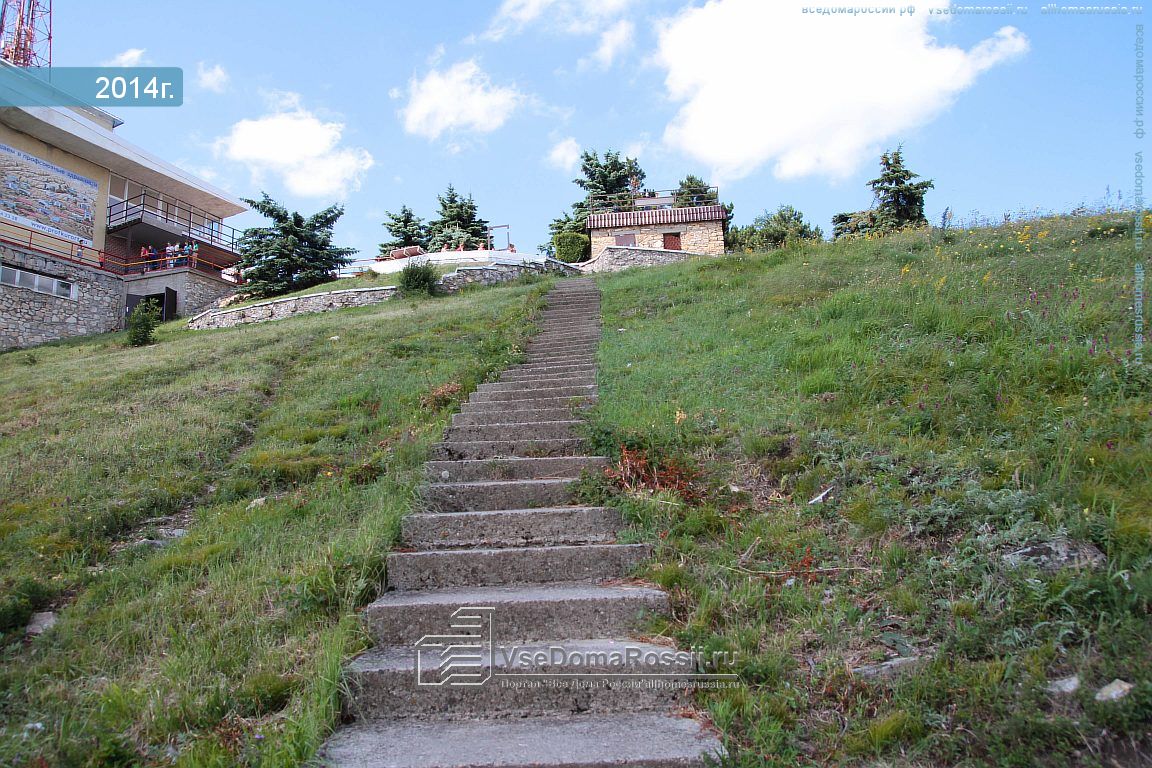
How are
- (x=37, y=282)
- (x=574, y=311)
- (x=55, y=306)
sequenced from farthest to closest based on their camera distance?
(x=55, y=306) → (x=37, y=282) → (x=574, y=311)

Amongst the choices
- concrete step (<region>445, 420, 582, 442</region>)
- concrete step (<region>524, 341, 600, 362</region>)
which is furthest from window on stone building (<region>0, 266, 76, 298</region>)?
concrete step (<region>445, 420, 582, 442</region>)

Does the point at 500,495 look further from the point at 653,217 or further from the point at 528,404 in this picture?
the point at 653,217

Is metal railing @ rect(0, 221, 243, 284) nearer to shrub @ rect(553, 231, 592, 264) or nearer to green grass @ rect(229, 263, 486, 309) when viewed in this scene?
green grass @ rect(229, 263, 486, 309)

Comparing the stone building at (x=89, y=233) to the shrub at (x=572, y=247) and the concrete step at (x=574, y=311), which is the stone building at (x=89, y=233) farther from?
the concrete step at (x=574, y=311)

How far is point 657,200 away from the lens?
2903cm

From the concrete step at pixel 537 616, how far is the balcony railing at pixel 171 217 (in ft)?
84.2

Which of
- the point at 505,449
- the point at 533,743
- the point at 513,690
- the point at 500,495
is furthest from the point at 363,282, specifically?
the point at 533,743

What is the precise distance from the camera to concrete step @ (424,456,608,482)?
4.96m

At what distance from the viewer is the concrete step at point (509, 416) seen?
6.28 meters

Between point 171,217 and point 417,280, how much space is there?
50.2 ft

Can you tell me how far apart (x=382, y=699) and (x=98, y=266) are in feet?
82.3

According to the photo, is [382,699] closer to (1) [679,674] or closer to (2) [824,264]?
(1) [679,674]

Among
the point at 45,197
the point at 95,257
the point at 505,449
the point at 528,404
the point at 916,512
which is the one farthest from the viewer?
the point at 95,257

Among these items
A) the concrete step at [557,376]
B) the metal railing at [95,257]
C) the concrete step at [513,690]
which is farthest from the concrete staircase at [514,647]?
the metal railing at [95,257]
